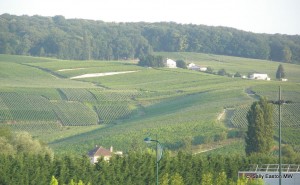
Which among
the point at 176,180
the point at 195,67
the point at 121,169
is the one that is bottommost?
the point at 195,67

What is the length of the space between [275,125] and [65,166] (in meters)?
47.3

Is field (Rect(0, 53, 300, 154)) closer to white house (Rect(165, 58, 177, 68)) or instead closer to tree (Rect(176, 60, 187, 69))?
tree (Rect(176, 60, 187, 69))

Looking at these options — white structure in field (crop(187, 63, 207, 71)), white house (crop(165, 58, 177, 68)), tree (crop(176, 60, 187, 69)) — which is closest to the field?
white structure in field (crop(187, 63, 207, 71))

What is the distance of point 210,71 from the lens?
601ft

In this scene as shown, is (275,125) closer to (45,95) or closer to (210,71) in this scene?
(45,95)

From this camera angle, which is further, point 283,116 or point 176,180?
point 283,116

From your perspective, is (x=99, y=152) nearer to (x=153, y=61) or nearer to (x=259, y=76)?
(x=259, y=76)

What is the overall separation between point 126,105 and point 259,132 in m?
50.3

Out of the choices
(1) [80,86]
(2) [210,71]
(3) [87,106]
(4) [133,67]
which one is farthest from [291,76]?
(3) [87,106]

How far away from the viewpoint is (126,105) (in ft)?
440

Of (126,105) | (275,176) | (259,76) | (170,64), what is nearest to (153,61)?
(170,64)

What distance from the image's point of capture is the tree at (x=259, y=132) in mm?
85750

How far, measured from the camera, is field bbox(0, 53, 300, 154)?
104500 millimetres

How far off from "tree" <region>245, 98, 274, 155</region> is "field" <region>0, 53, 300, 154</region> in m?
9.28
